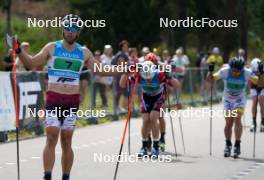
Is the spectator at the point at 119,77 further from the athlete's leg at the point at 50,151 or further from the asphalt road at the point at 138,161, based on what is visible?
the athlete's leg at the point at 50,151

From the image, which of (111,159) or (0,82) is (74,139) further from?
(111,159)

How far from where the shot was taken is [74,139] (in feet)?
63.0

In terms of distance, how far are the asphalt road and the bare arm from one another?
8.19 ft

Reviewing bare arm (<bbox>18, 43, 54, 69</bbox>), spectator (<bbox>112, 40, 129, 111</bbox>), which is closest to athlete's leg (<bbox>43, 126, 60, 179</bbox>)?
bare arm (<bbox>18, 43, 54, 69</bbox>)

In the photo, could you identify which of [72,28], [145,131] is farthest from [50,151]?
[145,131]

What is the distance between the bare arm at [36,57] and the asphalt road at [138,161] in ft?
8.19

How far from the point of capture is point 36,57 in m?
10.6

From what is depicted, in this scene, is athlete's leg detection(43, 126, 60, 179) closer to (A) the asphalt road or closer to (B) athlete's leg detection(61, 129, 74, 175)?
(B) athlete's leg detection(61, 129, 74, 175)

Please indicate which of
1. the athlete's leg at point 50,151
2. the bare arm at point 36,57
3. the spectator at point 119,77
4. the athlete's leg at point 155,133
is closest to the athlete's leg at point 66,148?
the athlete's leg at point 50,151

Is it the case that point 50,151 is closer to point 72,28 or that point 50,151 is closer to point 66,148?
point 66,148

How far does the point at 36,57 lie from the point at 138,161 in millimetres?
4961

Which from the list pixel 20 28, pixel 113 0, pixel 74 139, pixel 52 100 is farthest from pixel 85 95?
pixel 20 28

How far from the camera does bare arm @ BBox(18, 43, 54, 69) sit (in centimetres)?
1035

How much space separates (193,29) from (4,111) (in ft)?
104
